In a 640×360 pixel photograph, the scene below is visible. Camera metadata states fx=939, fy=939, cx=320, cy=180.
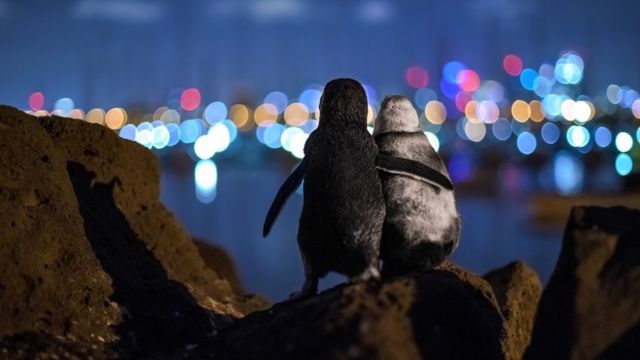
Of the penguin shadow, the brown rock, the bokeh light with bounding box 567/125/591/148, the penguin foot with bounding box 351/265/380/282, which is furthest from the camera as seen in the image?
the bokeh light with bounding box 567/125/591/148

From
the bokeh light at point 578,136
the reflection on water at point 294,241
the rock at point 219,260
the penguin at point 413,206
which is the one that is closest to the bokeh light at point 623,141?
the bokeh light at point 578,136

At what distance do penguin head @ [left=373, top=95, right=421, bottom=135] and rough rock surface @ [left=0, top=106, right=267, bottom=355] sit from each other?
5.17 feet

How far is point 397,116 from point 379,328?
1.75 m

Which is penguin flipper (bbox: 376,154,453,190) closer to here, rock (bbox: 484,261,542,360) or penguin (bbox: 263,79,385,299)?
penguin (bbox: 263,79,385,299)

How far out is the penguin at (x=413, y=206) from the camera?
505 centimetres

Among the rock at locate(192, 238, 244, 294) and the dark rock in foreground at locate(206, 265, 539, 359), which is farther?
the rock at locate(192, 238, 244, 294)

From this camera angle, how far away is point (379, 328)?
3.91 m

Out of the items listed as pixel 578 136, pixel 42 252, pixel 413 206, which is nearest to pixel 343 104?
pixel 413 206

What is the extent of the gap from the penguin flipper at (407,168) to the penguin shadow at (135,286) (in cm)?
145

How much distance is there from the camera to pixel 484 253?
2245cm

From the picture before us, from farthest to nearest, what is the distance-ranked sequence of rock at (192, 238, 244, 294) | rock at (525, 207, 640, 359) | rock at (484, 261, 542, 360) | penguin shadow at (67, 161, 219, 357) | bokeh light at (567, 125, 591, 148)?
bokeh light at (567, 125, 591, 148) < rock at (192, 238, 244, 294) < rock at (484, 261, 542, 360) < penguin shadow at (67, 161, 219, 357) < rock at (525, 207, 640, 359)

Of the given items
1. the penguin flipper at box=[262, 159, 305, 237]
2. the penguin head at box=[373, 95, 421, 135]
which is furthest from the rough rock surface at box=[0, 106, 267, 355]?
the penguin head at box=[373, 95, 421, 135]

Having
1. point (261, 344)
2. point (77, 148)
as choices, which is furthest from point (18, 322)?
point (77, 148)

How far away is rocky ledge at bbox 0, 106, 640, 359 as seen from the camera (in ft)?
13.0
